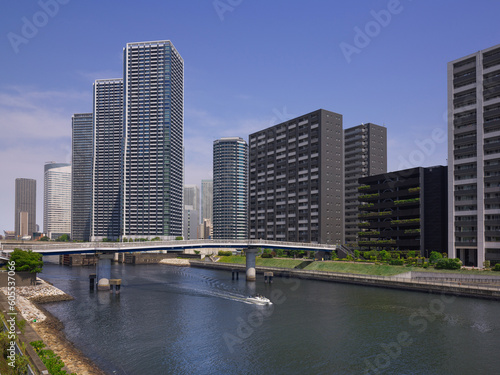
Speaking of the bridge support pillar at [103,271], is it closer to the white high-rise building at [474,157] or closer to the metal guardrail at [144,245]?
the metal guardrail at [144,245]

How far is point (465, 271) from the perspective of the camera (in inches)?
3839

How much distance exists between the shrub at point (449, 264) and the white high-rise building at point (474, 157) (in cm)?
1500

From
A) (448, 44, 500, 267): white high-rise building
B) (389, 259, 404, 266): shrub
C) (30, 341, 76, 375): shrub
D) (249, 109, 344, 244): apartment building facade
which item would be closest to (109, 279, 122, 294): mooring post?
(30, 341, 76, 375): shrub

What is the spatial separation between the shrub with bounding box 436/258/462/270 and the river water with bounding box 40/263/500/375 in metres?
13.9

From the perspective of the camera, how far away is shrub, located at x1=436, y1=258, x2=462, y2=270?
3994 inches

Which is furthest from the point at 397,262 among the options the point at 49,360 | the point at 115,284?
the point at 49,360

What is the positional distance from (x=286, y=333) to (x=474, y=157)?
87.9 metres

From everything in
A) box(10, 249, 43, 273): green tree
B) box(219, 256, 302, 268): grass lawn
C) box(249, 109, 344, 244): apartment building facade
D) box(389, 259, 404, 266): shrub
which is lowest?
box(219, 256, 302, 268): grass lawn

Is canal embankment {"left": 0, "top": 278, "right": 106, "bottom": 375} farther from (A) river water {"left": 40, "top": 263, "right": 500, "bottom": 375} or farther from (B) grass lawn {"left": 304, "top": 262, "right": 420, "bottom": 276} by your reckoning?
(B) grass lawn {"left": 304, "top": 262, "right": 420, "bottom": 276}

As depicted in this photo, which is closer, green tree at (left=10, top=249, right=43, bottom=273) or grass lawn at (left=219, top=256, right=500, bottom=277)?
green tree at (left=10, top=249, right=43, bottom=273)

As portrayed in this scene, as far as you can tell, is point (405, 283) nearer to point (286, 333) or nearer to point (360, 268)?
point (360, 268)

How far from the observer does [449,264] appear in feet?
335

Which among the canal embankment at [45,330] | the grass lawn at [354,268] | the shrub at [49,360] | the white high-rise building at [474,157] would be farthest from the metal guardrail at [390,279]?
the shrub at [49,360]

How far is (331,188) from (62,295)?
123361 mm
